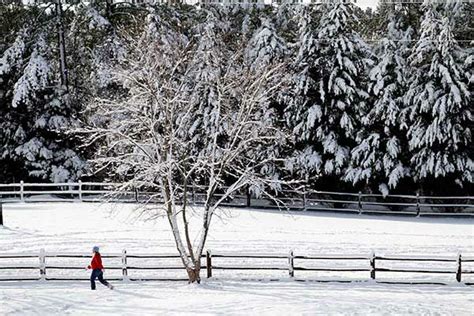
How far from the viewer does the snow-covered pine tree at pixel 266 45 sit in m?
30.7

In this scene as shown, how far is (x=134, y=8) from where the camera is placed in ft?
118

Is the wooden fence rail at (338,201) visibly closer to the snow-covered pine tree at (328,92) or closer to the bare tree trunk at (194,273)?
the snow-covered pine tree at (328,92)

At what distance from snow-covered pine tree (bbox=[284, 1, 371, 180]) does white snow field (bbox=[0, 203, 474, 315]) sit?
3436 millimetres

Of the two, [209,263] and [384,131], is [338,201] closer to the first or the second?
[384,131]

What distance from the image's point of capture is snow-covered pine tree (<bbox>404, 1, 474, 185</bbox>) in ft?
92.4

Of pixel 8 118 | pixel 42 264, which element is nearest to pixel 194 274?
pixel 42 264

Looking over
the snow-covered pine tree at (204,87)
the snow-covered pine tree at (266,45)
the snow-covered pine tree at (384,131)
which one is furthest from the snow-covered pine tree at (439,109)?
the snow-covered pine tree at (204,87)

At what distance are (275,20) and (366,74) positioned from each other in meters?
6.42

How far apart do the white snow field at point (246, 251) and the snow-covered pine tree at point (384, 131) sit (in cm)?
256

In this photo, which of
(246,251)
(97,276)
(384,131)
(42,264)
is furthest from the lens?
(384,131)

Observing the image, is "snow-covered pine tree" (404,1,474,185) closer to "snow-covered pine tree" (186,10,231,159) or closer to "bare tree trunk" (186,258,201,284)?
"snow-covered pine tree" (186,10,231,159)

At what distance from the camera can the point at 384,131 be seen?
97.5ft

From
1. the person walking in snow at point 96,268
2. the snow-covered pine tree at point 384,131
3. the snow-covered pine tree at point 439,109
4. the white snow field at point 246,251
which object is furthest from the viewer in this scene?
the snow-covered pine tree at point 384,131

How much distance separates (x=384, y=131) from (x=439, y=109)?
2.83 m
